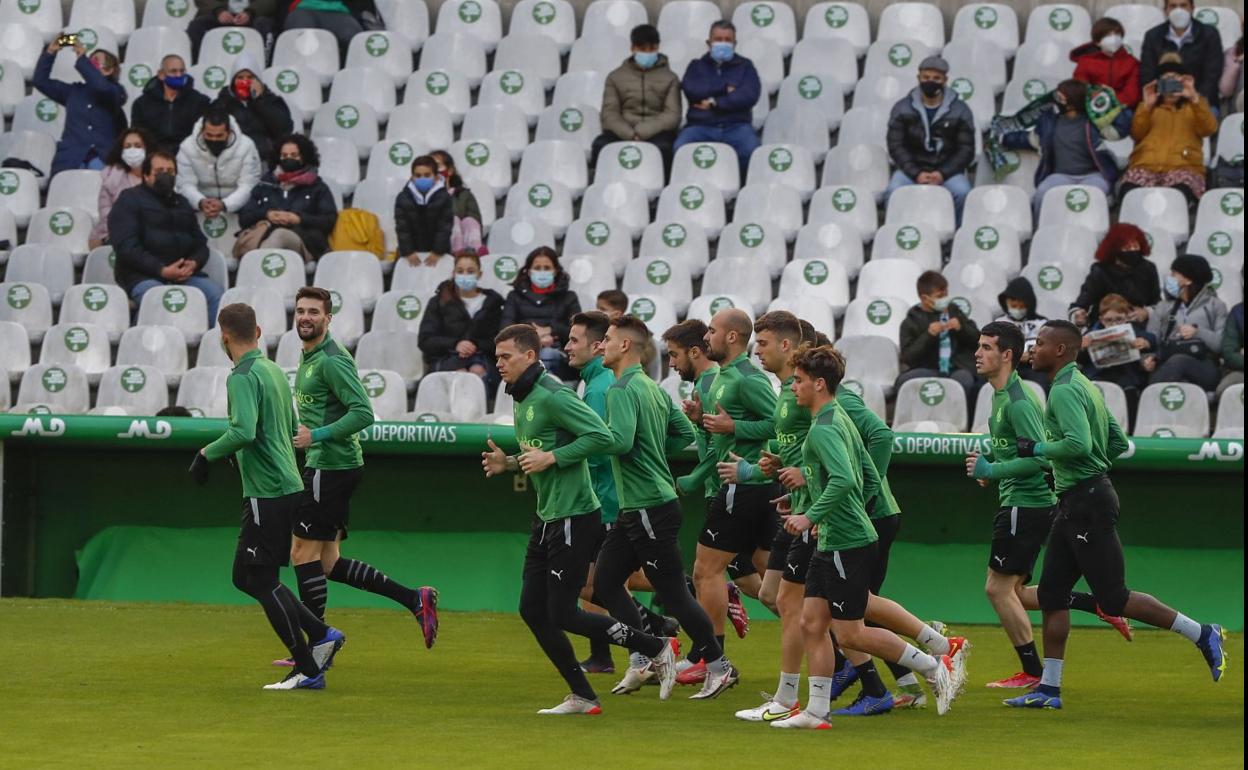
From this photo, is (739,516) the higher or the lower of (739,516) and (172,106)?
the lower

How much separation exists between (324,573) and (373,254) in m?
6.00

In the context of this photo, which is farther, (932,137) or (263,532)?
(932,137)

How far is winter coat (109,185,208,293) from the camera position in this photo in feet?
49.3

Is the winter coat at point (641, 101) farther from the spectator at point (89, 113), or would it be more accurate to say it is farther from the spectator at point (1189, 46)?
the spectator at point (89, 113)

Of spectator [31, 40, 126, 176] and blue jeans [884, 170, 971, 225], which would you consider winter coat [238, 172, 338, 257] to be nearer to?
→ spectator [31, 40, 126, 176]

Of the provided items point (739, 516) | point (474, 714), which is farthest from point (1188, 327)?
point (474, 714)

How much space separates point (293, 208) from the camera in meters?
15.9

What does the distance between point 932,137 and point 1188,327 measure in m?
3.16

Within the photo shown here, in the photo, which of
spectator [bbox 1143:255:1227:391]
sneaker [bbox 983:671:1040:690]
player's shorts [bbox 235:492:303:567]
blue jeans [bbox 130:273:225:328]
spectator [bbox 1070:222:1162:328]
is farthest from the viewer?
blue jeans [bbox 130:273:225:328]

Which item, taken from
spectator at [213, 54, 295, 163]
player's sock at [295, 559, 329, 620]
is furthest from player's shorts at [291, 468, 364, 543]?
spectator at [213, 54, 295, 163]

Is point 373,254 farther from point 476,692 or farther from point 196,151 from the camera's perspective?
point 476,692

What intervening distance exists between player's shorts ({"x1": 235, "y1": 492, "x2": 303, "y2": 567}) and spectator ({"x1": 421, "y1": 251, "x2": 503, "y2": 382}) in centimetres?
508

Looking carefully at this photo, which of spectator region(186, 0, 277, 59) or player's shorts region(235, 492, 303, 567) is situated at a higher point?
spectator region(186, 0, 277, 59)

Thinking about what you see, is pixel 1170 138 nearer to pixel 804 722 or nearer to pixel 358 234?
pixel 358 234
